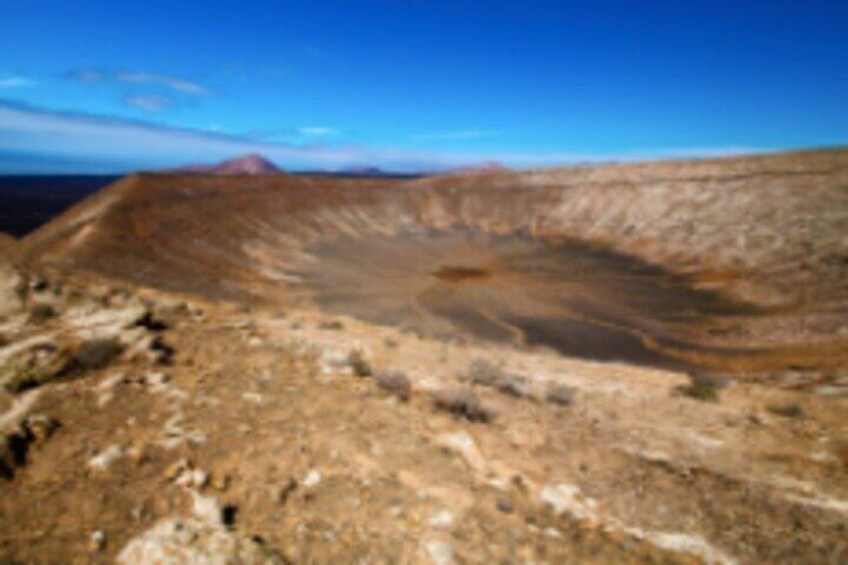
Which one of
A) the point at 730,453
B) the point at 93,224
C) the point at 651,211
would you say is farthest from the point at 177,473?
the point at 651,211

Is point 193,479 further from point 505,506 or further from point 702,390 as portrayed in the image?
point 702,390

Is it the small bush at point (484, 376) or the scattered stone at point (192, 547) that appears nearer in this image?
the scattered stone at point (192, 547)

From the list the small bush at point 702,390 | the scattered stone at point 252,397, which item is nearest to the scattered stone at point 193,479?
the scattered stone at point 252,397

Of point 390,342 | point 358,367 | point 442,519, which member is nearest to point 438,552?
point 442,519

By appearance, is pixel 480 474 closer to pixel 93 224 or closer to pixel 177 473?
pixel 177 473

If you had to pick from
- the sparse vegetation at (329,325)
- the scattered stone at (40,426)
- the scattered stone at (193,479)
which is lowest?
the sparse vegetation at (329,325)

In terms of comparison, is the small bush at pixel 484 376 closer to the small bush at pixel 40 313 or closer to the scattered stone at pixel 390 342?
the scattered stone at pixel 390 342
